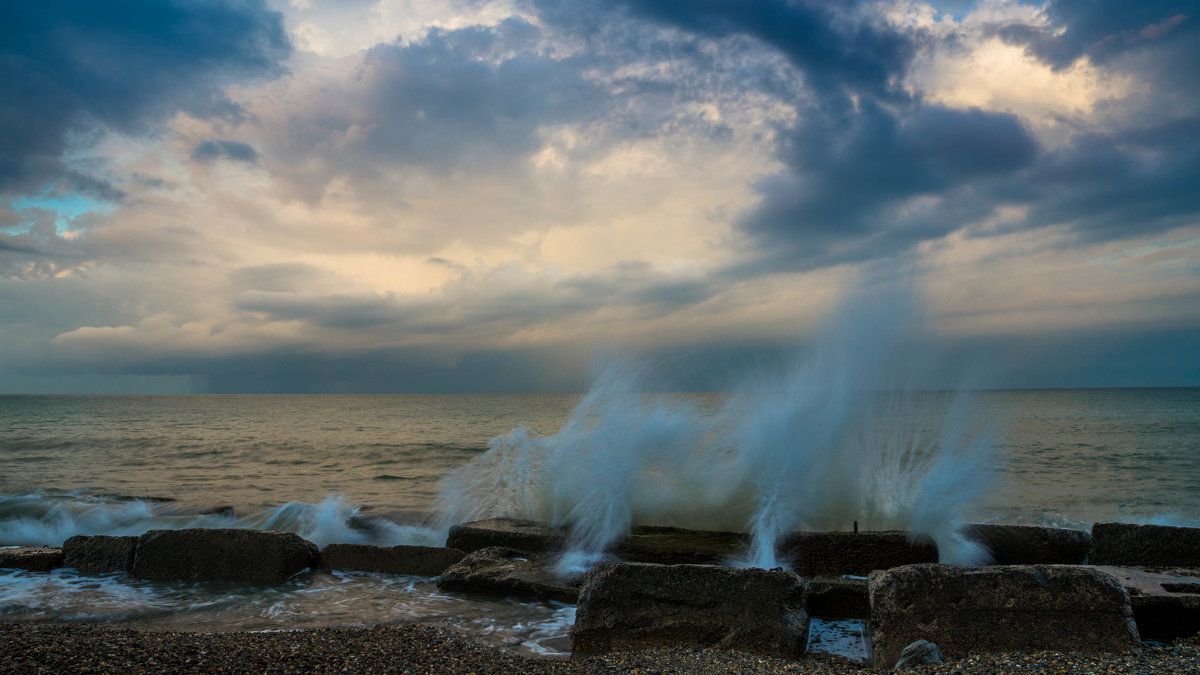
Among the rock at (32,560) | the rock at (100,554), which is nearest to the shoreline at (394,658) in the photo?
the rock at (100,554)

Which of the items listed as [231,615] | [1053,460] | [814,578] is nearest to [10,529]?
[231,615]

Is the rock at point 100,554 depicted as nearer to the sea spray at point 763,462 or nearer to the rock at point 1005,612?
the sea spray at point 763,462

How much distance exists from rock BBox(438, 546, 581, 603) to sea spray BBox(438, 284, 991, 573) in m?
0.36

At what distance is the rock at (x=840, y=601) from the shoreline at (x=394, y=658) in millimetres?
917

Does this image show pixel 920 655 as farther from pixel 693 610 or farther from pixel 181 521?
pixel 181 521

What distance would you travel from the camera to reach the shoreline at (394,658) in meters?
3.41

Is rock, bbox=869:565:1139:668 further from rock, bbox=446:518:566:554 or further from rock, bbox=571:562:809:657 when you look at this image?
rock, bbox=446:518:566:554

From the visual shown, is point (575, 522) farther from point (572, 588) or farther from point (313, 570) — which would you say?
point (313, 570)

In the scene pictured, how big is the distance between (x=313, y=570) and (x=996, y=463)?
7.41 m

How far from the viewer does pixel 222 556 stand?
6.50 m

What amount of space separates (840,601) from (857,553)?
92cm

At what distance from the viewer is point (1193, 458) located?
58.4 ft

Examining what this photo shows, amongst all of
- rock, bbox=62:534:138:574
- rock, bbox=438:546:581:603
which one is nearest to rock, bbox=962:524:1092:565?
rock, bbox=438:546:581:603

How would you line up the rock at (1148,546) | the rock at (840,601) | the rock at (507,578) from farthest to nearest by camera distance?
the rock at (507,578), the rock at (1148,546), the rock at (840,601)
